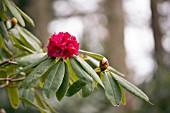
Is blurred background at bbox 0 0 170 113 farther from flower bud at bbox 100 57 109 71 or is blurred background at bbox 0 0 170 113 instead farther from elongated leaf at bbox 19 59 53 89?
elongated leaf at bbox 19 59 53 89

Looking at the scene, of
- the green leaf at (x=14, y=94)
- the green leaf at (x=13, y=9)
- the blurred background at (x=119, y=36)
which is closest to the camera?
the green leaf at (x=13, y=9)

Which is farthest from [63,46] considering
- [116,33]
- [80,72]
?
[116,33]

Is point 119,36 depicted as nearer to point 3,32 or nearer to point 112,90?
point 3,32

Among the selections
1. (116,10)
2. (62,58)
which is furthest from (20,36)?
(116,10)

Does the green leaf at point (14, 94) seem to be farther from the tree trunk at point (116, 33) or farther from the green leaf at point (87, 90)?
the tree trunk at point (116, 33)

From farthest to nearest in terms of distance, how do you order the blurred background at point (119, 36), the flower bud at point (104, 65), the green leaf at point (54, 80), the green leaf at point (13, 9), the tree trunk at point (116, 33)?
the tree trunk at point (116, 33) < the blurred background at point (119, 36) < the green leaf at point (13, 9) < the flower bud at point (104, 65) < the green leaf at point (54, 80)

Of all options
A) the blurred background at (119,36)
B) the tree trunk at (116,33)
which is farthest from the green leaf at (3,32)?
the tree trunk at (116,33)
